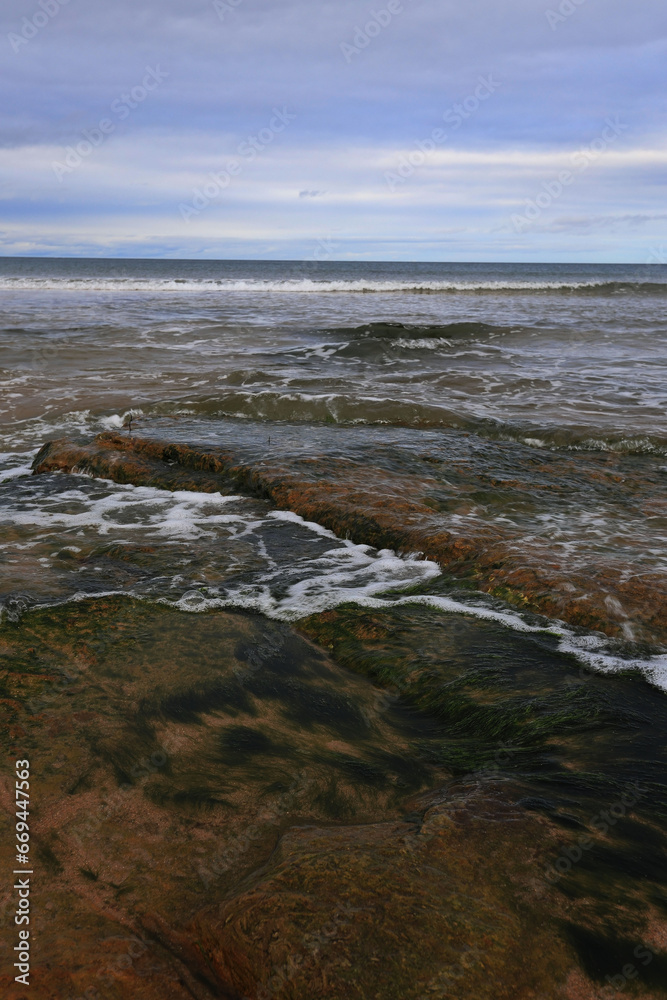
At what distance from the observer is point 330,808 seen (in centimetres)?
213

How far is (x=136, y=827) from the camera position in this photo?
199 centimetres

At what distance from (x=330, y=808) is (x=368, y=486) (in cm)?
314

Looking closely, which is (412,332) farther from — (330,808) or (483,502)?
(330,808)

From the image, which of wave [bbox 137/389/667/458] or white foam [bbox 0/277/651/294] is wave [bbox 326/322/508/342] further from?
white foam [bbox 0/277/651/294]

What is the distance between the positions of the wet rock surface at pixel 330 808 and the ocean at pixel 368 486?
35 centimetres

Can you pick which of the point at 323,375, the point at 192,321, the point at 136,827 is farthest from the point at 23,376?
the point at 136,827

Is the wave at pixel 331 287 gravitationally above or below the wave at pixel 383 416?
above

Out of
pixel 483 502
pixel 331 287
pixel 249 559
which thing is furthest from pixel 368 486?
pixel 331 287

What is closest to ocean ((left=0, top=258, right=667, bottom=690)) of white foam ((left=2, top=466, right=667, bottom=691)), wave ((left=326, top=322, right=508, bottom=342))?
white foam ((left=2, top=466, right=667, bottom=691))

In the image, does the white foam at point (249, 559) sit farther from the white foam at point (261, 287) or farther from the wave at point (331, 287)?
the white foam at point (261, 287)

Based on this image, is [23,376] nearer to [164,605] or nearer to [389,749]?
[164,605]

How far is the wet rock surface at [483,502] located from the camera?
3.47 m

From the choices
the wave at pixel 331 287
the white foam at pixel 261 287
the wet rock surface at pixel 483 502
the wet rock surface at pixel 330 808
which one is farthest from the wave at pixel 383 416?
the white foam at pixel 261 287

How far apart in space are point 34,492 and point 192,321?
1343 cm
